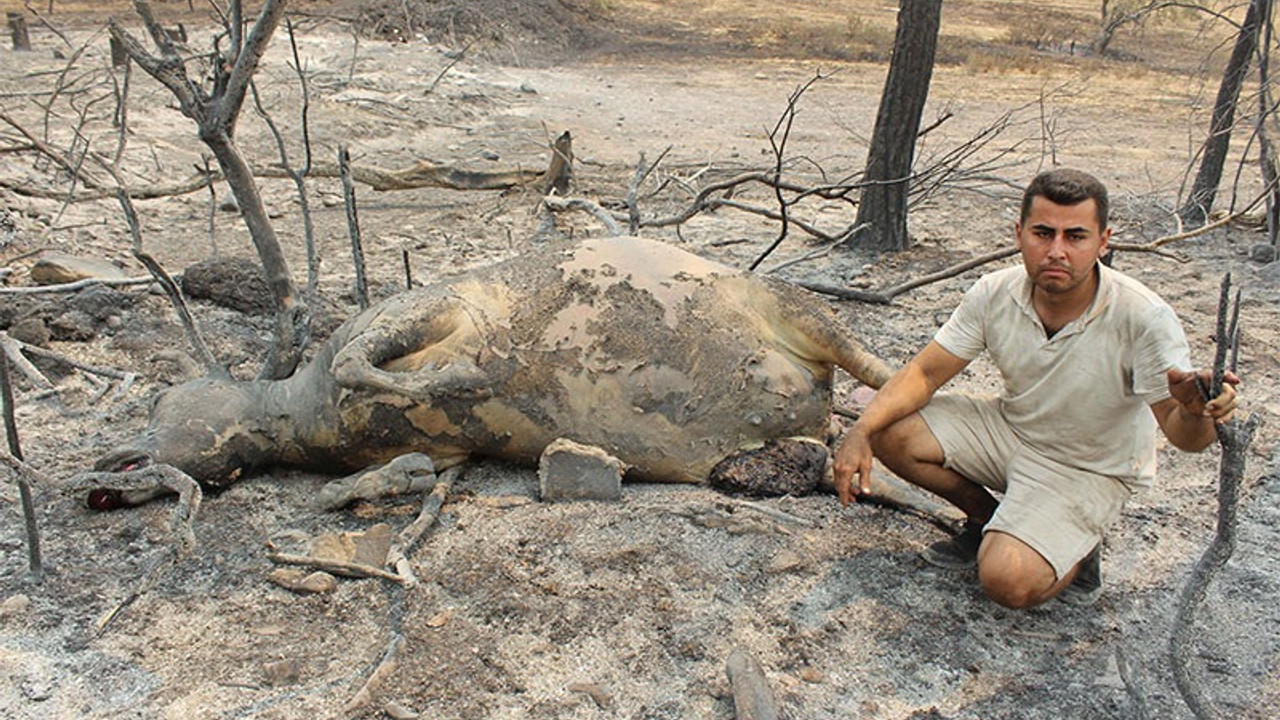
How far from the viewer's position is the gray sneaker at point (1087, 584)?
2836 mm

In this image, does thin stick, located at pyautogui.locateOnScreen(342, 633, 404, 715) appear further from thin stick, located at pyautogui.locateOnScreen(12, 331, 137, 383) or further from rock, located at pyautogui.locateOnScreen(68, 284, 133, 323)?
rock, located at pyautogui.locateOnScreen(68, 284, 133, 323)

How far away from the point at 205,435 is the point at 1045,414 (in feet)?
8.62


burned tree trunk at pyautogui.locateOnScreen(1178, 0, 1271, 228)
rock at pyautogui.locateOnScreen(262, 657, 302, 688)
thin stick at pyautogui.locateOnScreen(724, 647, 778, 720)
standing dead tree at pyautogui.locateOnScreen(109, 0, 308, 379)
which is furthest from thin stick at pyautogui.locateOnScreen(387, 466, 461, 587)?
burned tree trunk at pyautogui.locateOnScreen(1178, 0, 1271, 228)

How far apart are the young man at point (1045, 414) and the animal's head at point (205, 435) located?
199cm

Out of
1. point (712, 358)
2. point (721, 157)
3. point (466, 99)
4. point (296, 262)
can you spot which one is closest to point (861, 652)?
point (712, 358)

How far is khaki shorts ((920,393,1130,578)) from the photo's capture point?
2.75m

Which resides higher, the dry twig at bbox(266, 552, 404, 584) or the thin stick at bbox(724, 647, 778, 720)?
the thin stick at bbox(724, 647, 778, 720)

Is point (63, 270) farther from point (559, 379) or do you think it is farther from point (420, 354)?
point (559, 379)

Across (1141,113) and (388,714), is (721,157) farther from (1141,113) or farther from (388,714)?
(388,714)

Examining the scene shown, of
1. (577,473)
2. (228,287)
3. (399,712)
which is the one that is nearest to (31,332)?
(228,287)

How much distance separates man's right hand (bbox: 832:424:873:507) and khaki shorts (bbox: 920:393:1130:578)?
0.91ft

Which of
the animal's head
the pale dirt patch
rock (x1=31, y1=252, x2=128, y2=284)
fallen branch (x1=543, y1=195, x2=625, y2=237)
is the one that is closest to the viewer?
the pale dirt patch

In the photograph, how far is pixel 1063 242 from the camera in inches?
103

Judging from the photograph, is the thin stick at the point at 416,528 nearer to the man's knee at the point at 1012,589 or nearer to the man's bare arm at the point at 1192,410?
the man's knee at the point at 1012,589
